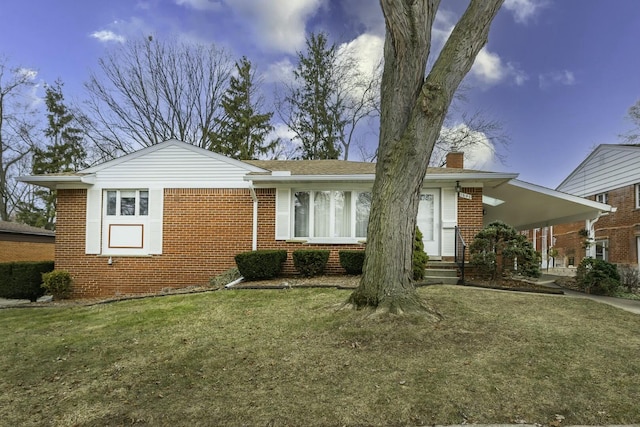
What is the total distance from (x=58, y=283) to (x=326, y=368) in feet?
32.1

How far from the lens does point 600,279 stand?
9.04 metres

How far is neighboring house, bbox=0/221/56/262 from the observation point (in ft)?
61.8

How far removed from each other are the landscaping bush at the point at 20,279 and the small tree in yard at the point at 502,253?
11.8 metres

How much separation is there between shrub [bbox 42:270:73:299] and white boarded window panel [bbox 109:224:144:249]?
1403mm

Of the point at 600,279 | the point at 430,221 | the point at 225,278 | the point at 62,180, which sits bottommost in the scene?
the point at 225,278

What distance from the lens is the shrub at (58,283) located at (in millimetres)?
10586

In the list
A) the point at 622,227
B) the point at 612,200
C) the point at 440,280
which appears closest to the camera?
the point at 440,280

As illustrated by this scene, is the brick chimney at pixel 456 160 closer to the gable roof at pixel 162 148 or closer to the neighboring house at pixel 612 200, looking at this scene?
the neighboring house at pixel 612 200

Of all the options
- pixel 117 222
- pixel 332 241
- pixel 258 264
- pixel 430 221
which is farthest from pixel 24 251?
pixel 430 221

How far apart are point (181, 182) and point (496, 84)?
561 inches

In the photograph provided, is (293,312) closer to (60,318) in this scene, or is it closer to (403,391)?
(403,391)

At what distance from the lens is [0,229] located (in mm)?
18344

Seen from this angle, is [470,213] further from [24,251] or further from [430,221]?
[24,251]

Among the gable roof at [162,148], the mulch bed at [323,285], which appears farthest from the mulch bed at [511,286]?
the gable roof at [162,148]
